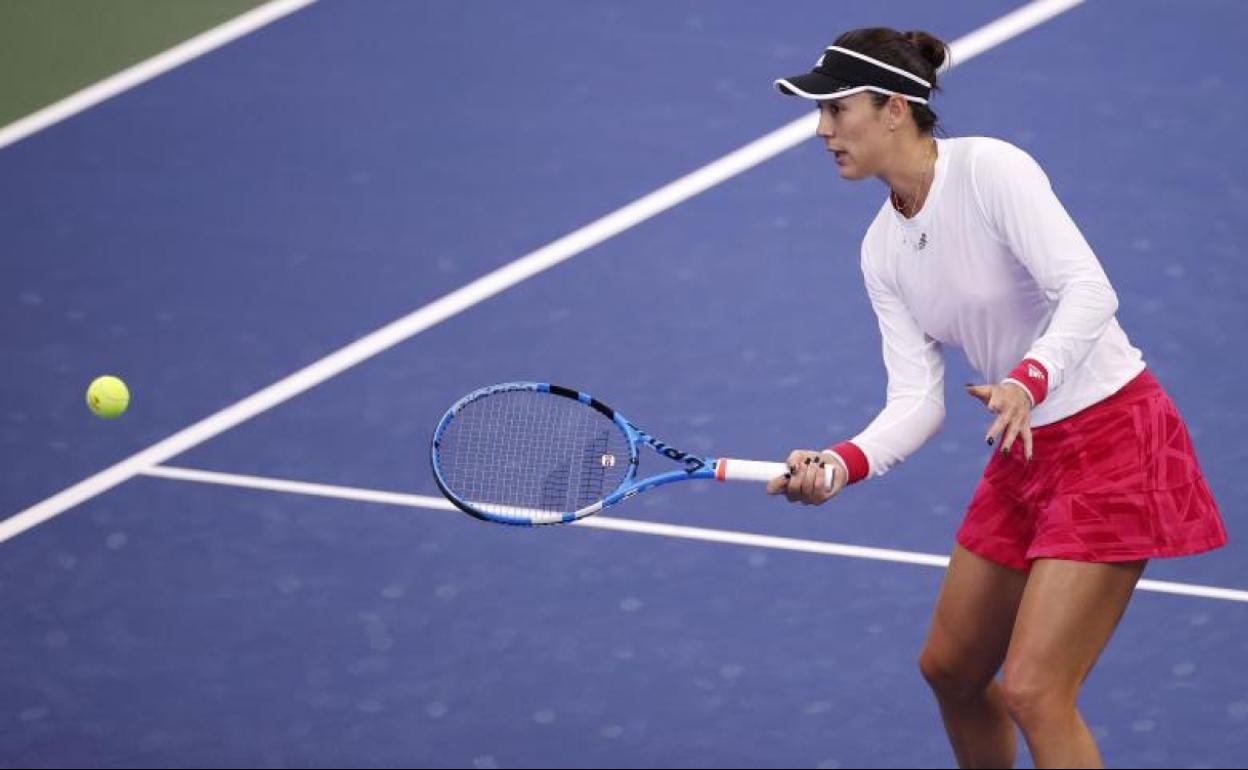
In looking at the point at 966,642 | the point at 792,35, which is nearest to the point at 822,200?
the point at 792,35

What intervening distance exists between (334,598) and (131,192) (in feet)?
8.42

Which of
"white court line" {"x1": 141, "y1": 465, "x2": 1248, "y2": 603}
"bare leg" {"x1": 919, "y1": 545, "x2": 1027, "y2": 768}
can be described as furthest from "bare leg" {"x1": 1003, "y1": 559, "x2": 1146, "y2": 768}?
"white court line" {"x1": 141, "y1": 465, "x2": 1248, "y2": 603}

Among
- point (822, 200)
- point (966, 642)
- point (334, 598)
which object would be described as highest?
point (822, 200)

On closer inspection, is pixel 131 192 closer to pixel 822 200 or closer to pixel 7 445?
pixel 7 445

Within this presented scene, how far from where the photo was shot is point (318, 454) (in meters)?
7.07

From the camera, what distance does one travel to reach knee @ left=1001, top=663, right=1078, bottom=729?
463cm

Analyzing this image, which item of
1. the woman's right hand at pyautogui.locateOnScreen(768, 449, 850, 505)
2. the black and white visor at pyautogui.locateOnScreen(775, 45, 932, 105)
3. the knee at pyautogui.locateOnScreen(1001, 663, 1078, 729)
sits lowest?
the knee at pyautogui.locateOnScreen(1001, 663, 1078, 729)

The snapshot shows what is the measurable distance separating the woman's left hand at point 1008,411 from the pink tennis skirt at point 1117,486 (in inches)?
Result: 13.6

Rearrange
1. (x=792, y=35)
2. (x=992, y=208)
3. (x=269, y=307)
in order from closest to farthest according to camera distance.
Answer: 1. (x=992, y=208)
2. (x=269, y=307)
3. (x=792, y=35)

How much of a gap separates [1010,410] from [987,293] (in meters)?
0.48

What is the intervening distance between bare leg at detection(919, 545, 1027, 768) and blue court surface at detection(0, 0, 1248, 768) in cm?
68

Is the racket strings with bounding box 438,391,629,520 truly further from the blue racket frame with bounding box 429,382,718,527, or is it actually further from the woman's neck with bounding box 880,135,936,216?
the woman's neck with bounding box 880,135,936,216

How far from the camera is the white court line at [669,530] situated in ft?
21.4

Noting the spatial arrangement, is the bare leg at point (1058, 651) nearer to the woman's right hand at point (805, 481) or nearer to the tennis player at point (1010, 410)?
the tennis player at point (1010, 410)
